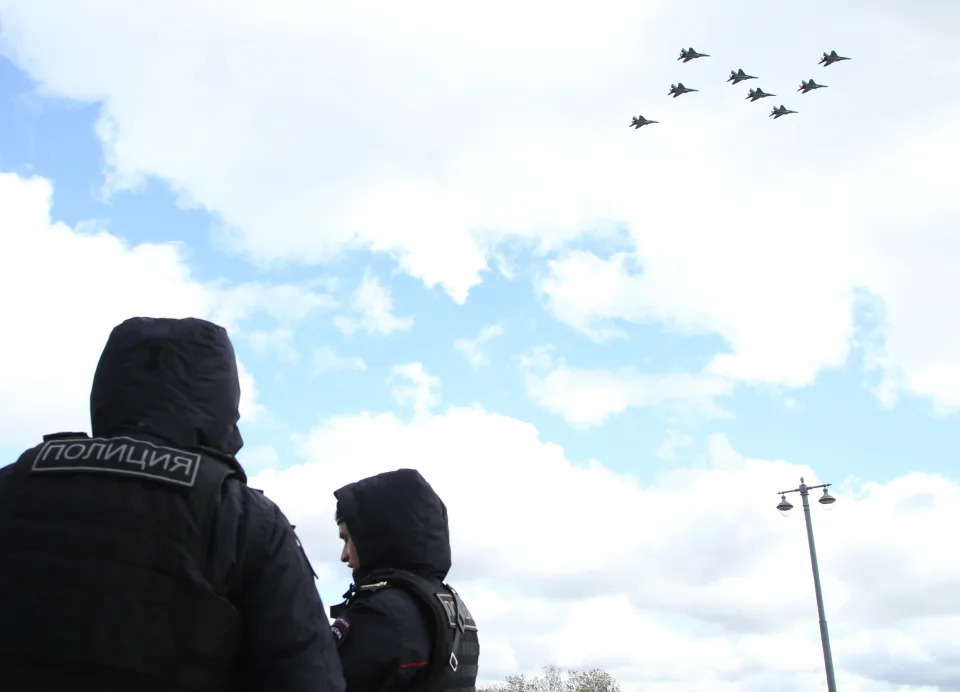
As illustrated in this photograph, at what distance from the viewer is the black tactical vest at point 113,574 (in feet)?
8.38

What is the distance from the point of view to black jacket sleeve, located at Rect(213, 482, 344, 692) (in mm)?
2693

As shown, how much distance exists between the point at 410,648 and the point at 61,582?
207cm

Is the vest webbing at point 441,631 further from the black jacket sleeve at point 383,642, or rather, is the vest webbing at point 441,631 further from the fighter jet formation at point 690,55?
the fighter jet formation at point 690,55

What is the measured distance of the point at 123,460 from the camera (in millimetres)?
2775

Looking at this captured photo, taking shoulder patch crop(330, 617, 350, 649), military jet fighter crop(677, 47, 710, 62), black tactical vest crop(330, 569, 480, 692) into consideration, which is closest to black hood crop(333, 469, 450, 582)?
black tactical vest crop(330, 569, 480, 692)

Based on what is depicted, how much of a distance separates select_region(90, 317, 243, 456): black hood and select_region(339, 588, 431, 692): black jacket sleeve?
63.4 inches

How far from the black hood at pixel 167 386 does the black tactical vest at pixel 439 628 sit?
5.83 feet

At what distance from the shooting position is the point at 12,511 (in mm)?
2787

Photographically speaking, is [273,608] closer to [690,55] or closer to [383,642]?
[383,642]

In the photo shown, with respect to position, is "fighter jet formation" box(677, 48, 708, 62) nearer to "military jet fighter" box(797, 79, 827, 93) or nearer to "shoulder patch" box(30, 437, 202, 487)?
"military jet fighter" box(797, 79, 827, 93)

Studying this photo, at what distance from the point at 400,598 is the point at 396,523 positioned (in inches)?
20.3

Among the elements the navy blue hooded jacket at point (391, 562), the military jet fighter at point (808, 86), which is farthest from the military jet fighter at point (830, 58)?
the navy blue hooded jacket at point (391, 562)

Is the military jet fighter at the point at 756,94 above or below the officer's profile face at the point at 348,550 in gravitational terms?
above

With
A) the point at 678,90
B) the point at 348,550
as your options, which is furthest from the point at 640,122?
the point at 348,550
